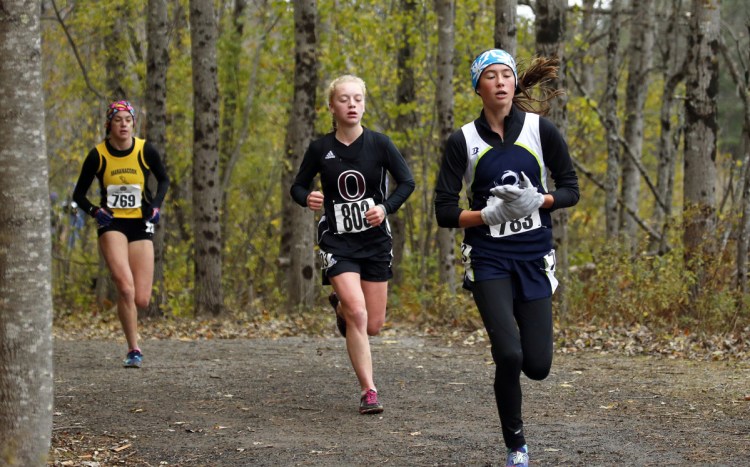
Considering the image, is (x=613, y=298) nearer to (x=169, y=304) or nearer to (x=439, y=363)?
(x=439, y=363)

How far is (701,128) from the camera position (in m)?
13.1

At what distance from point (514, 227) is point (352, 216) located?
6.73 ft

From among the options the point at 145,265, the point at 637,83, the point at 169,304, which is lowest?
the point at 169,304

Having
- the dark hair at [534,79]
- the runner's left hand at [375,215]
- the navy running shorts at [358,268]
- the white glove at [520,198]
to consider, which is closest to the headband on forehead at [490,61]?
the dark hair at [534,79]

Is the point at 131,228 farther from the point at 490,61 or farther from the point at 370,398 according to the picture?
the point at 490,61

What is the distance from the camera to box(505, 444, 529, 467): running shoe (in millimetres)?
5375

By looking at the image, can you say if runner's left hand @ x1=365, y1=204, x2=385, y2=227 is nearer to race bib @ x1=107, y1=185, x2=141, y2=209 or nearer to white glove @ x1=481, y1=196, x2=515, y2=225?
white glove @ x1=481, y1=196, x2=515, y2=225

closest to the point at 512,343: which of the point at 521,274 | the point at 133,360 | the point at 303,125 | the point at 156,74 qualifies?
the point at 521,274

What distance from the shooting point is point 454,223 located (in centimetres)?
559

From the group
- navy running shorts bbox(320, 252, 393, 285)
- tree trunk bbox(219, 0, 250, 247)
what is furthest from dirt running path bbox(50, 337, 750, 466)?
tree trunk bbox(219, 0, 250, 247)

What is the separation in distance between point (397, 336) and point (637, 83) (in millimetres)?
9449

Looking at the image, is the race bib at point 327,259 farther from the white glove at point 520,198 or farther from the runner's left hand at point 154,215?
the runner's left hand at point 154,215

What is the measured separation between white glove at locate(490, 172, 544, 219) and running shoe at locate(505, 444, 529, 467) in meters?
1.23

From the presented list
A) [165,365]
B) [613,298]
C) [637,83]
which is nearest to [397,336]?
[613,298]
